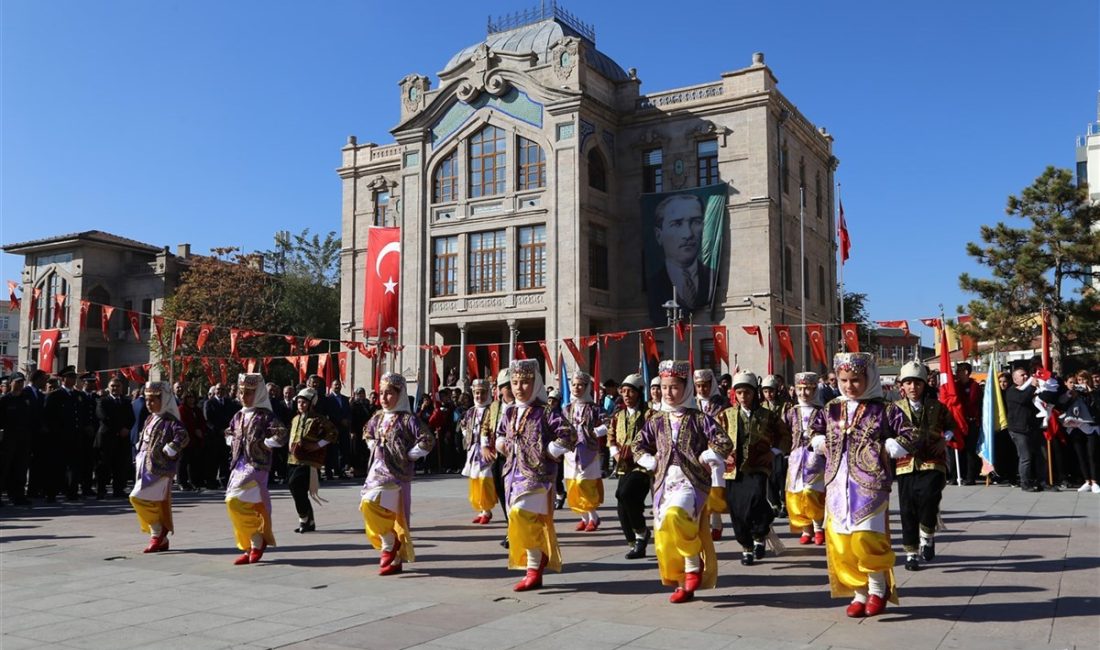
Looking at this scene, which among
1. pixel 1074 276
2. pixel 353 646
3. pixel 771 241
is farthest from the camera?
pixel 771 241

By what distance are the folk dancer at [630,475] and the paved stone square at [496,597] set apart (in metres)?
0.33

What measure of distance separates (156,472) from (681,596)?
571 cm

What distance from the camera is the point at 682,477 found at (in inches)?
265

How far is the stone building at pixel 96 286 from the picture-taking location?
51375 millimetres

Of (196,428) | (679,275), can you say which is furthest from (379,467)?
(679,275)

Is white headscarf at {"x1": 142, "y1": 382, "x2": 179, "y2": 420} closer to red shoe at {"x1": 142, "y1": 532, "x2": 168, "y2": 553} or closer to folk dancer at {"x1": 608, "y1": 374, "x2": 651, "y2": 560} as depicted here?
red shoe at {"x1": 142, "y1": 532, "x2": 168, "y2": 553}

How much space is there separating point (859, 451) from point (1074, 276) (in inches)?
1015

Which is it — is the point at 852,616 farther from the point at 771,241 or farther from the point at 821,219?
the point at 821,219

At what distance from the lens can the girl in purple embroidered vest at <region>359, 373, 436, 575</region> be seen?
315 inches

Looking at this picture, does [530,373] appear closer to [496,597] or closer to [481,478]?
[496,597]

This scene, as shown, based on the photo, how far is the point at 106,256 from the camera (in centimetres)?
5278

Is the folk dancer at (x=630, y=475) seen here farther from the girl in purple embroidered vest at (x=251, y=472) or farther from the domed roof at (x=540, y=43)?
the domed roof at (x=540, y=43)

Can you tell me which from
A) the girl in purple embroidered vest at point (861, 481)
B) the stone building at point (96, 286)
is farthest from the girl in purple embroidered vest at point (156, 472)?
the stone building at point (96, 286)

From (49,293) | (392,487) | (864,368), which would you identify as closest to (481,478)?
(392,487)
